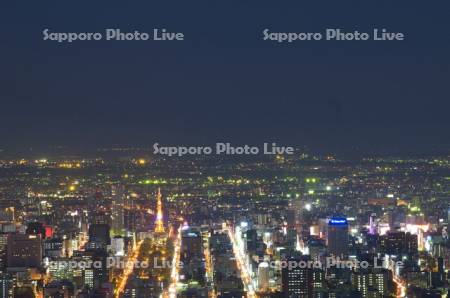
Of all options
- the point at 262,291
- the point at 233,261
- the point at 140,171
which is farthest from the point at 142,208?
the point at 262,291

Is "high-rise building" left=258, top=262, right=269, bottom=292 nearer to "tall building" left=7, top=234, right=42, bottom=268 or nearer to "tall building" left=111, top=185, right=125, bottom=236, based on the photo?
"tall building" left=7, top=234, right=42, bottom=268

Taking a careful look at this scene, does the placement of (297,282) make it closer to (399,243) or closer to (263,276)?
(263,276)

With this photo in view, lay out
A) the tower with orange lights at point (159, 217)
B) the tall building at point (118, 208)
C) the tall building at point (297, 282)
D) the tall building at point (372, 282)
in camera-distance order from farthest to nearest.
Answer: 1. the tower with orange lights at point (159, 217)
2. the tall building at point (118, 208)
3. the tall building at point (372, 282)
4. the tall building at point (297, 282)

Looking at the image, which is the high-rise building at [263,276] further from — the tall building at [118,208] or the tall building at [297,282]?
the tall building at [118,208]

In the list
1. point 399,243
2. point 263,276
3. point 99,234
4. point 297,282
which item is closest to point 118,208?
point 99,234

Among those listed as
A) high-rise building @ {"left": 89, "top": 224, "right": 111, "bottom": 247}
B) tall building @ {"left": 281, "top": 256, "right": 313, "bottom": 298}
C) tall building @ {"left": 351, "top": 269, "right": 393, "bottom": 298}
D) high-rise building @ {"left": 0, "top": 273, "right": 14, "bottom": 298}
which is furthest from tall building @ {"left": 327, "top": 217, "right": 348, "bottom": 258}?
high-rise building @ {"left": 0, "top": 273, "right": 14, "bottom": 298}

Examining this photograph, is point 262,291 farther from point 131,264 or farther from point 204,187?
point 204,187

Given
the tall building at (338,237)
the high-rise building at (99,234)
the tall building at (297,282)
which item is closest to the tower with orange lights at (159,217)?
the high-rise building at (99,234)
